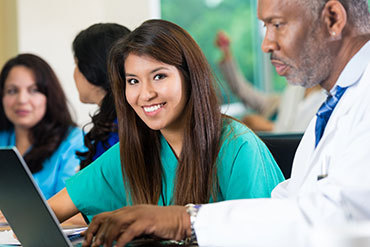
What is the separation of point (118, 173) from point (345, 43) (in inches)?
28.5

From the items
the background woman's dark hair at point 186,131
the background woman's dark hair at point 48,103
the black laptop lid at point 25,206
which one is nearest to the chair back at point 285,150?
the background woman's dark hair at point 186,131

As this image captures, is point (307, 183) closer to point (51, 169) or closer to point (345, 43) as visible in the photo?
point (345, 43)

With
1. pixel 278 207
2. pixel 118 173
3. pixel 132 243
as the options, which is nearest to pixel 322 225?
pixel 278 207

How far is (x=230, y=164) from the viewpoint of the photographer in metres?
1.38

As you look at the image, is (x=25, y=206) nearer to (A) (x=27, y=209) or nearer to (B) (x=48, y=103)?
(A) (x=27, y=209)

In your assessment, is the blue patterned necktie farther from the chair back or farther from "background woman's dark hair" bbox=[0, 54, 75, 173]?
"background woman's dark hair" bbox=[0, 54, 75, 173]

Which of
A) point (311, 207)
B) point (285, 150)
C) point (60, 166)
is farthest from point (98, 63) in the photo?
point (311, 207)

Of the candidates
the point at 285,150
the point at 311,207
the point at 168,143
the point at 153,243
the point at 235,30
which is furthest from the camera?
the point at 235,30

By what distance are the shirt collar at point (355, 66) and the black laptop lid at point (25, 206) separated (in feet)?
1.78

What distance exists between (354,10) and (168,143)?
0.63 metres

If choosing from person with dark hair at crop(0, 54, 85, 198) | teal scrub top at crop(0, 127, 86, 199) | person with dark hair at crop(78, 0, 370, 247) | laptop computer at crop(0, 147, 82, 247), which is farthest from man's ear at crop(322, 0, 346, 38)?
person with dark hair at crop(0, 54, 85, 198)

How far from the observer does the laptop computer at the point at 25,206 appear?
0.91 meters

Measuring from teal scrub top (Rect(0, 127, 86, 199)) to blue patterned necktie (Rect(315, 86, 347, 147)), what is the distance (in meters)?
1.41

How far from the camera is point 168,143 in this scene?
4.98ft
